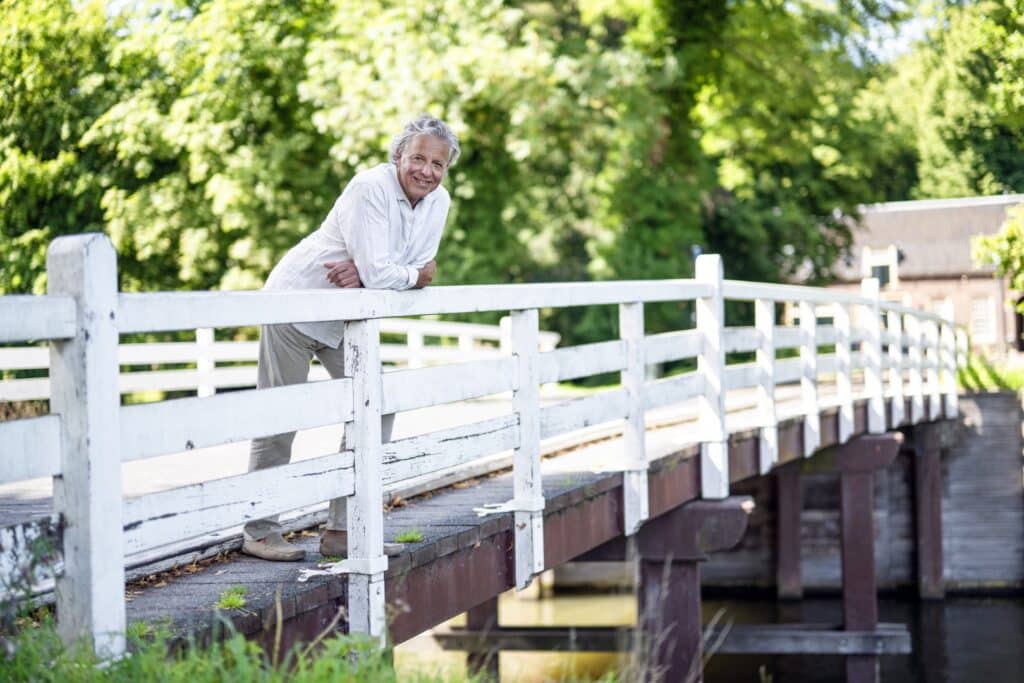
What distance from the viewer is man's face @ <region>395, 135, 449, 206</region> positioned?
5012mm

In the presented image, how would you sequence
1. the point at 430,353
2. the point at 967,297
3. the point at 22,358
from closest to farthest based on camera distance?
the point at 22,358
the point at 430,353
the point at 967,297

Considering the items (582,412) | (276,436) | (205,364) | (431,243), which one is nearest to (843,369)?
(205,364)

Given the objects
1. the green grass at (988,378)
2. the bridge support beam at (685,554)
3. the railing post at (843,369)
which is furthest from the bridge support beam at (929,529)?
the bridge support beam at (685,554)

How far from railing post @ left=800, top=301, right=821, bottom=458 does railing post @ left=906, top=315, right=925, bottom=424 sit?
5.77m

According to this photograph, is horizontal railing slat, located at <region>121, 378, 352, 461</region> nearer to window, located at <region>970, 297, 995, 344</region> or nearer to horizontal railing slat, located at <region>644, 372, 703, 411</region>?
horizontal railing slat, located at <region>644, 372, 703, 411</region>

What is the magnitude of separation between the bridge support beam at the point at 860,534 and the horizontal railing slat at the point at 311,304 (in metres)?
7.75

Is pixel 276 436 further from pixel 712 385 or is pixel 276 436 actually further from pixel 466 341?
pixel 466 341

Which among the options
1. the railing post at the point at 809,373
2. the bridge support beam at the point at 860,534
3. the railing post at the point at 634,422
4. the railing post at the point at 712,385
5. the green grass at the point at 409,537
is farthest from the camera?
the bridge support beam at the point at 860,534

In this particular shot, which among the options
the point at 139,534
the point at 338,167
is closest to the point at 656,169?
the point at 338,167

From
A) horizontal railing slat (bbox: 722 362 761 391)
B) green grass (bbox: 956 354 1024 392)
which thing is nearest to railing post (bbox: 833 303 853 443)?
horizontal railing slat (bbox: 722 362 761 391)

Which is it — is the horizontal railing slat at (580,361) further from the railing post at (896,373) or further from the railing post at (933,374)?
the railing post at (933,374)

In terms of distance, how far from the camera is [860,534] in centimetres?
1443

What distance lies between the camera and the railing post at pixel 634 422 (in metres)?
7.32

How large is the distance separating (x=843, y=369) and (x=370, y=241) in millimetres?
8282
